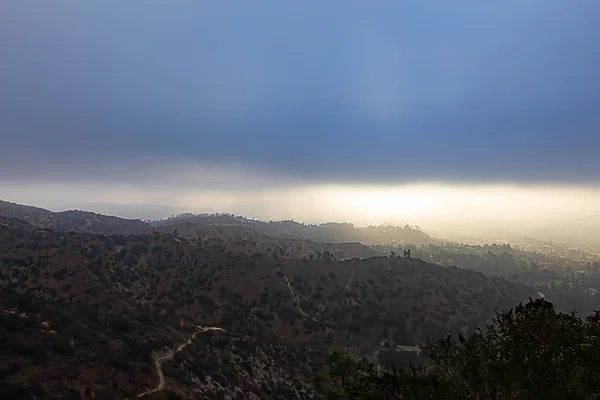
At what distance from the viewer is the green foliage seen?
1166 centimetres

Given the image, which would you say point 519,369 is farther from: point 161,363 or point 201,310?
point 201,310

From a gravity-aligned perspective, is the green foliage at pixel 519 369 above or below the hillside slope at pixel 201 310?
above

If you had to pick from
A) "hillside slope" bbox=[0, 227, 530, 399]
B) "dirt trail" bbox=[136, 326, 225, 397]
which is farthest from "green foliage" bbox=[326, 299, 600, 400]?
"hillside slope" bbox=[0, 227, 530, 399]

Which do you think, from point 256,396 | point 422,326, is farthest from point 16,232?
point 422,326

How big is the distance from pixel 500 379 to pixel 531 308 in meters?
5.51

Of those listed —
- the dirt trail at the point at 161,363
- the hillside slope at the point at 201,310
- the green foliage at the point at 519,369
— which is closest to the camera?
the green foliage at the point at 519,369

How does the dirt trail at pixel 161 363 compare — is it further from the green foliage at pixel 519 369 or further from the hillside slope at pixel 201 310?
the green foliage at pixel 519 369

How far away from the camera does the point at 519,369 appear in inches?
491

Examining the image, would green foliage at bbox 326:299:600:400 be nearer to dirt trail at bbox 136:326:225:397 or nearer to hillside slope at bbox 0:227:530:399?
dirt trail at bbox 136:326:225:397

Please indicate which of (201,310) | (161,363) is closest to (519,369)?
(161,363)

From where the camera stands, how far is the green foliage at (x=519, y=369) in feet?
38.3

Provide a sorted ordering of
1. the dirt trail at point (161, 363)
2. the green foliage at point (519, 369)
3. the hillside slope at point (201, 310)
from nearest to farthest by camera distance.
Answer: the green foliage at point (519, 369)
the dirt trail at point (161, 363)
the hillside slope at point (201, 310)

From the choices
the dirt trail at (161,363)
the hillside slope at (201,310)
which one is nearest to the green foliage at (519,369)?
the dirt trail at (161,363)

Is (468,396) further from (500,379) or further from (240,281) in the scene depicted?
(240,281)
